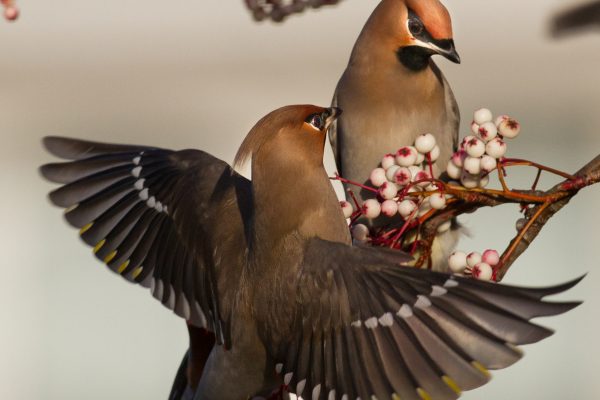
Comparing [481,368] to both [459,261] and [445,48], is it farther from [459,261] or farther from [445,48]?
[445,48]

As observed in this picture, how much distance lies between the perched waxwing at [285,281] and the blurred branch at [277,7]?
196 mm

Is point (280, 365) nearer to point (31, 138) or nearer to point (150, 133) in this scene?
point (150, 133)

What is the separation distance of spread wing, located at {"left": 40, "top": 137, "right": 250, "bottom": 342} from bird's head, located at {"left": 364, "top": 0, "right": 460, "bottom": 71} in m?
0.45

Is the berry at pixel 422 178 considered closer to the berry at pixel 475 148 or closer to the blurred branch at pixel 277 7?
the berry at pixel 475 148

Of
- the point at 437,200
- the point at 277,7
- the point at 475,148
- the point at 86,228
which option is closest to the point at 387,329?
the point at 437,200

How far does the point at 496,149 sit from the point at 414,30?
21.4 inches

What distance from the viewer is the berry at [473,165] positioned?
2283 millimetres

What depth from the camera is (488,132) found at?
7.57 ft

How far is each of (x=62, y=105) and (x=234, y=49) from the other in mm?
689

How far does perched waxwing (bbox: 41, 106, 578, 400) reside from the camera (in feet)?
7.19

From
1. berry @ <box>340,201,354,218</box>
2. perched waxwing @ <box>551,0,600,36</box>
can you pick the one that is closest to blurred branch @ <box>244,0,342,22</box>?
berry @ <box>340,201,354,218</box>

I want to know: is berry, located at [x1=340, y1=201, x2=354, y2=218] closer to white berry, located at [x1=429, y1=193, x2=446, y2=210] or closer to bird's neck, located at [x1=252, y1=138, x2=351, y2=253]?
bird's neck, located at [x1=252, y1=138, x2=351, y2=253]

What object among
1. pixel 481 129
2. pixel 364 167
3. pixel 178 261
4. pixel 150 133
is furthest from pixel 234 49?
pixel 481 129

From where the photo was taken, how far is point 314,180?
2.44m
